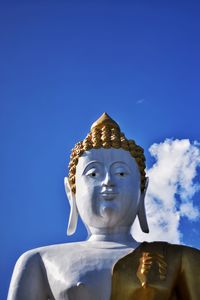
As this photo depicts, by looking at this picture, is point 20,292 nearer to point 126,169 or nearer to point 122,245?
point 122,245

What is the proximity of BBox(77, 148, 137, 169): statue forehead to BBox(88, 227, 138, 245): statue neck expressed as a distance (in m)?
0.60

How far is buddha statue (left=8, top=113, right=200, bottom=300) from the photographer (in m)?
5.80

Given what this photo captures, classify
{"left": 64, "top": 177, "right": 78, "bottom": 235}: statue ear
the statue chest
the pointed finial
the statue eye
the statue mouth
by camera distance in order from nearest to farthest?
the statue chest, the statue mouth, the statue eye, {"left": 64, "top": 177, "right": 78, "bottom": 235}: statue ear, the pointed finial

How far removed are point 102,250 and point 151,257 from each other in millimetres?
436

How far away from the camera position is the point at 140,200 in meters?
6.57

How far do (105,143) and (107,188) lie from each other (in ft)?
1.59

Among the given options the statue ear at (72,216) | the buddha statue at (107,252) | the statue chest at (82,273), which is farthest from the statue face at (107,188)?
the statue chest at (82,273)

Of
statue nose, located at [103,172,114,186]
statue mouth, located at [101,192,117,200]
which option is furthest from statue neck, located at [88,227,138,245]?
statue nose, located at [103,172,114,186]

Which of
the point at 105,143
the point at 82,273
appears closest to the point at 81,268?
the point at 82,273

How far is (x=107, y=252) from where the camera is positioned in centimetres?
604

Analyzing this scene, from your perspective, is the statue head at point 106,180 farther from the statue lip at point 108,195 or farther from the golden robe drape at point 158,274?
the golden robe drape at point 158,274

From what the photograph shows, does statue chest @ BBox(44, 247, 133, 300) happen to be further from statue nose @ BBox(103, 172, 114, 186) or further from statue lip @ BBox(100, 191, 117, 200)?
statue nose @ BBox(103, 172, 114, 186)

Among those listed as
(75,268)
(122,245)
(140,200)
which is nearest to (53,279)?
(75,268)

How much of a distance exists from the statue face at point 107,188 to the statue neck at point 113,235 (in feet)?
0.15
